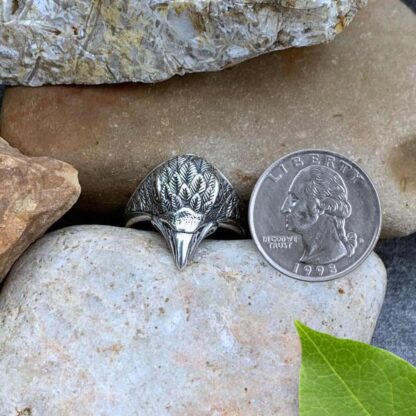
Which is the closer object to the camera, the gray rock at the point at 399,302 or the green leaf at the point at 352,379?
the green leaf at the point at 352,379

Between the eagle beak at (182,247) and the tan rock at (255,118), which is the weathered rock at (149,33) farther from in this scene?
the eagle beak at (182,247)

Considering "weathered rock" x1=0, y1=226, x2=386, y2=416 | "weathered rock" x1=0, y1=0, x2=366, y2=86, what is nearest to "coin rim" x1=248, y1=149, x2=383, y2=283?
A: "weathered rock" x1=0, y1=226, x2=386, y2=416

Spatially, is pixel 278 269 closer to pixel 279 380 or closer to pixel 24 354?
pixel 279 380

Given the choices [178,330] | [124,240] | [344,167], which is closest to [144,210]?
[124,240]

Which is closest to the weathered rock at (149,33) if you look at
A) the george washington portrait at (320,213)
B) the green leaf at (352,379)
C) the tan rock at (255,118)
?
the tan rock at (255,118)

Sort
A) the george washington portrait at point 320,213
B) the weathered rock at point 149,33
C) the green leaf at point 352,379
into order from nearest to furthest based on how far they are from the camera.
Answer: the green leaf at point 352,379 < the weathered rock at point 149,33 < the george washington portrait at point 320,213

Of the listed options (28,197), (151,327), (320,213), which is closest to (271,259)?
(320,213)

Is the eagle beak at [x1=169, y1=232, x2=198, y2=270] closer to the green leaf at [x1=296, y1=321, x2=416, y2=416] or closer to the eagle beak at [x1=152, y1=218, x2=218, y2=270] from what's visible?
the eagle beak at [x1=152, y1=218, x2=218, y2=270]
